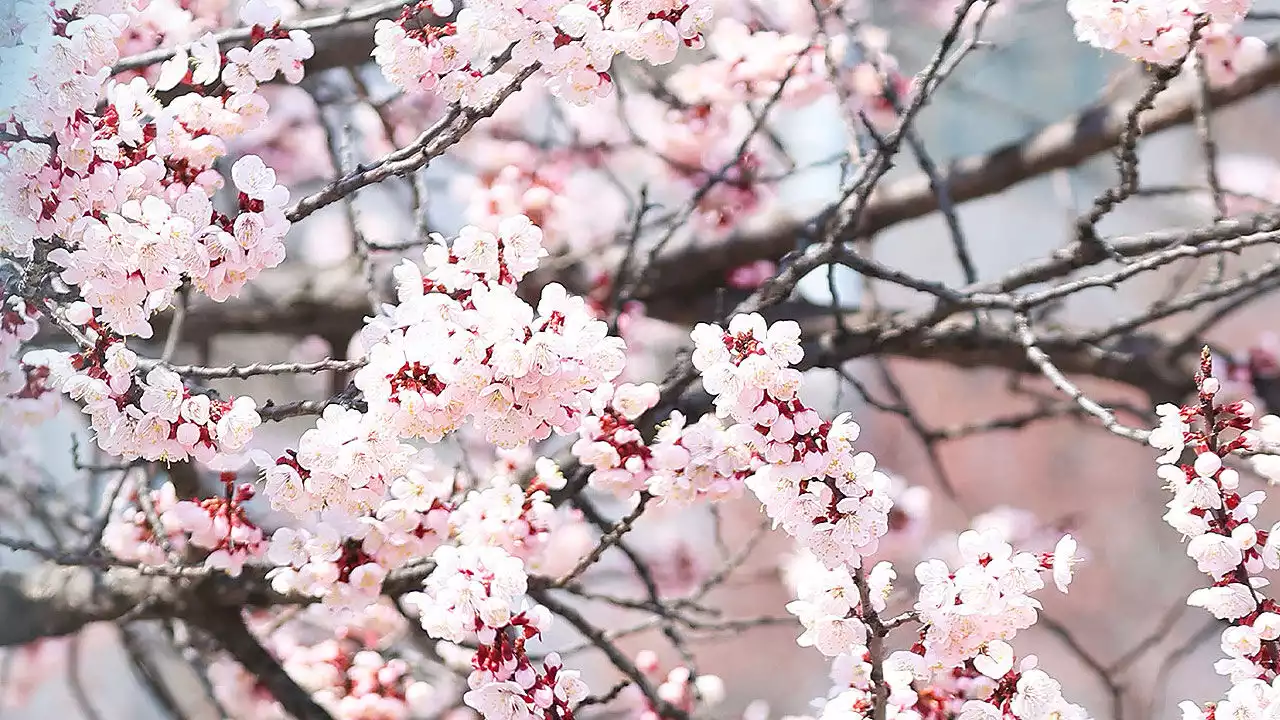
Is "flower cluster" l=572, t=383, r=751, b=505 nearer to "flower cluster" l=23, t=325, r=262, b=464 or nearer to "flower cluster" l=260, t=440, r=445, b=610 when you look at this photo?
"flower cluster" l=260, t=440, r=445, b=610

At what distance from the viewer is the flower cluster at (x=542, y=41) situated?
2.21 feet

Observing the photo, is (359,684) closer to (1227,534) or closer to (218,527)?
(218,527)

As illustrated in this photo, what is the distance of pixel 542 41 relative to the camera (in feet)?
2.21

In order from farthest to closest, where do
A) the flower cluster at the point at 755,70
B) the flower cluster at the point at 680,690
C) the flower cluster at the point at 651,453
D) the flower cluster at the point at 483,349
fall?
the flower cluster at the point at 755,70
the flower cluster at the point at 680,690
the flower cluster at the point at 651,453
the flower cluster at the point at 483,349

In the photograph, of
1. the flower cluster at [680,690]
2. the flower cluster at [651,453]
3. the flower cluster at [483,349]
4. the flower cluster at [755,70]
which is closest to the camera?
the flower cluster at [483,349]

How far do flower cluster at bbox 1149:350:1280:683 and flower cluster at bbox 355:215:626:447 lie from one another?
0.33 meters

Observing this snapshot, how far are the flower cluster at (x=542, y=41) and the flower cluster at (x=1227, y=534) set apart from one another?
1.23 feet

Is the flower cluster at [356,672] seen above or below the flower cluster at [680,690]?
above

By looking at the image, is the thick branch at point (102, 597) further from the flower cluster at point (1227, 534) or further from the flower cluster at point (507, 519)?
the flower cluster at point (1227, 534)

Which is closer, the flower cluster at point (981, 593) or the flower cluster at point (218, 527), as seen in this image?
the flower cluster at point (981, 593)

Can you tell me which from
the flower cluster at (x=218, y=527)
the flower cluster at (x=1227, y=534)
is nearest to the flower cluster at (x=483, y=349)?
the flower cluster at (x=218, y=527)

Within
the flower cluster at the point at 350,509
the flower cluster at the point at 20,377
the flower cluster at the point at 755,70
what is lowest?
the flower cluster at the point at 350,509

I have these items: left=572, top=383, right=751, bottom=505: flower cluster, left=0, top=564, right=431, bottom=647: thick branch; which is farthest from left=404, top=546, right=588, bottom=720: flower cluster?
left=0, top=564, right=431, bottom=647: thick branch

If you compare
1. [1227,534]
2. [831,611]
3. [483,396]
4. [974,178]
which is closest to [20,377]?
[483,396]
